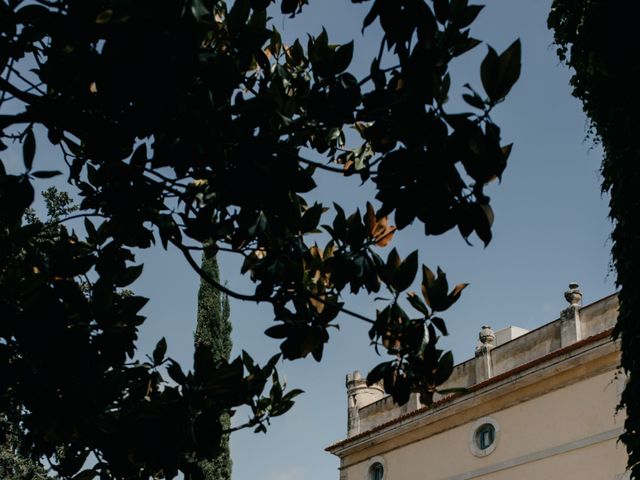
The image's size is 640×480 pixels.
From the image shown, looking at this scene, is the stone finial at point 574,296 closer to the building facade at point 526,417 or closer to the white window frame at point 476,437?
the building facade at point 526,417

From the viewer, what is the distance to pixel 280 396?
16.5ft

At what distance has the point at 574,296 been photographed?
1997 cm

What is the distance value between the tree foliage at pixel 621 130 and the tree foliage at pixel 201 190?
17.3ft

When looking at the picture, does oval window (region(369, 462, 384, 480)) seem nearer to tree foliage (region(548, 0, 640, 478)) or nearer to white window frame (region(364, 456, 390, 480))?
white window frame (region(364, 456, 390, 480))

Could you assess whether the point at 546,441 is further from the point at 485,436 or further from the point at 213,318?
the point at 213,318

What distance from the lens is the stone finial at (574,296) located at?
1998 cm

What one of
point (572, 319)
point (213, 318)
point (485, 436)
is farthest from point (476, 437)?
point (213, 318)

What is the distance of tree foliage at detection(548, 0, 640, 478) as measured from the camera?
8906 millimetres

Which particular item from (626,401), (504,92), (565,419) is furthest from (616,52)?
(565,419)

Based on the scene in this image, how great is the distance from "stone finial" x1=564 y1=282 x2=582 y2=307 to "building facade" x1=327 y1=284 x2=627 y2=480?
22 mm

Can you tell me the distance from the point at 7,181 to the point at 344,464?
2333cm

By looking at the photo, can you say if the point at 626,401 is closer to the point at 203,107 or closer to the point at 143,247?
the point at 143,247

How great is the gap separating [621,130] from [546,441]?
38.5ft

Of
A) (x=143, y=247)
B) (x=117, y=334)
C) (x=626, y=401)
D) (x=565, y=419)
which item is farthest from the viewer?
(x=565, y=419)
